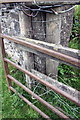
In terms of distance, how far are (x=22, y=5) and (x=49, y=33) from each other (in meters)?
0.56

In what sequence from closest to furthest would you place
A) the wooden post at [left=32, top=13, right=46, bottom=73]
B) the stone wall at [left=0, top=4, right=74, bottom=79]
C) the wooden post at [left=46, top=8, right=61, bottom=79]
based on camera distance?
the wooden post at [left=46, top=8, right=61, bottom=79]
the wooden post at [left=32, top=13, right=46, bottom=73]
the stone wall at [left=0, top=4, right=74, bottom=79]

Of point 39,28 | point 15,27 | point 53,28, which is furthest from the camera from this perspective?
point 15,27

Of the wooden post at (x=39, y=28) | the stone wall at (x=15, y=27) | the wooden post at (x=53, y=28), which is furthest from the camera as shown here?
the stone wall at (x=15, y=27)

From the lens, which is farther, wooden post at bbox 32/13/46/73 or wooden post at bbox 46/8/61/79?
wooden post at bbox 32/13/46/73

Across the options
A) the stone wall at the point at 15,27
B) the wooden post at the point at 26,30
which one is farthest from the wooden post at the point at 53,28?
the wooden post at the point at 26,30

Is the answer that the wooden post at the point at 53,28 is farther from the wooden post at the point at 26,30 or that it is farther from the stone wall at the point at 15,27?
the wooden post at the point at 26,30

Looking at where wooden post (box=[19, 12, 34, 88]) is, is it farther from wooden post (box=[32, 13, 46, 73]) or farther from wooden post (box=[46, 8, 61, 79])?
wooden post (box=[46, 8, 61, 79])

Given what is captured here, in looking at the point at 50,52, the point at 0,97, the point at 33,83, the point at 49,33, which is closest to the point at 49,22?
the point at 49,33

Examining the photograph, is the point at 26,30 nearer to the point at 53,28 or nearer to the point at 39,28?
the point at 39,28

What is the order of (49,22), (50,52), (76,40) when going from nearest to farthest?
1. (50,52)
2. (49,22)
3. (76,40)

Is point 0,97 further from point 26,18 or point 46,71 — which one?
point 26,18

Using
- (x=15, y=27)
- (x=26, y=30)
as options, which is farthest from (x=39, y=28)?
(x=15, y=27)

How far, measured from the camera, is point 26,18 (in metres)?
1.82

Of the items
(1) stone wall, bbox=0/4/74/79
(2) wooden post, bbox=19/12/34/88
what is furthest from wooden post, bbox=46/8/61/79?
(2) wooden post, bbox=19/12/34/88
